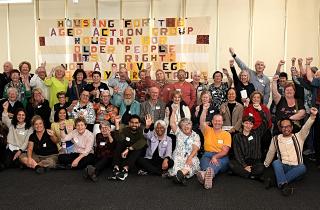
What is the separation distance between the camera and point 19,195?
3.76 meters

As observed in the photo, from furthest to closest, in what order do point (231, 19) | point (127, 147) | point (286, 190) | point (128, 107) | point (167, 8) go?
point (167, 8)
point (231, 19)
point (128, 107)
point (127, 147)
point (286, 190)

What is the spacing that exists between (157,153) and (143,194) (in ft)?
3.19

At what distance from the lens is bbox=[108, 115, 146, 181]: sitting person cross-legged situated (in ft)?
14.5

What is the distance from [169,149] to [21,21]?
16.4ft

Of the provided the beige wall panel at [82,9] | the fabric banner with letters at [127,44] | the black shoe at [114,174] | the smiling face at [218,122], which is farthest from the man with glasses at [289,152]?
the beige wall panel at [82,9]

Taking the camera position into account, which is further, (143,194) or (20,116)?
(20,116)

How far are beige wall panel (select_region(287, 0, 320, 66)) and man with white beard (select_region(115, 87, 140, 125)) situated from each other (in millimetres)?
3617

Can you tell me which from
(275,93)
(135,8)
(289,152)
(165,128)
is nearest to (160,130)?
(165,128)

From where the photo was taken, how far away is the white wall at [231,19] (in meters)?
6.96

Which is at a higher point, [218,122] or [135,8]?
[135,8]

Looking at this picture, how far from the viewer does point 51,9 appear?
7.52 m

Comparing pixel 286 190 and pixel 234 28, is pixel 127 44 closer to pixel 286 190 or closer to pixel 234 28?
pixel 234 28

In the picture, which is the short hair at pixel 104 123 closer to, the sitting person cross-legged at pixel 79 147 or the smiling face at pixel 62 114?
the sitting person cross-legged at pixel 79 147

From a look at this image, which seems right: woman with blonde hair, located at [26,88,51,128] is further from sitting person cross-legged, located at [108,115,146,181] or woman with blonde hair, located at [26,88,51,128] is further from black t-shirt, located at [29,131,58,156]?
sitting person cross-legged, located at [108,115,146,181]
